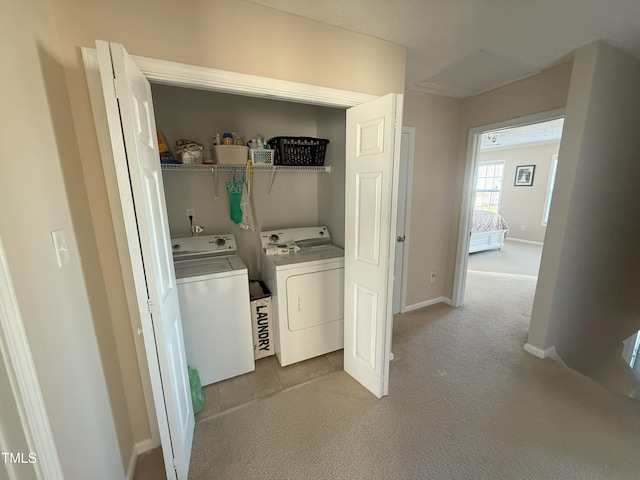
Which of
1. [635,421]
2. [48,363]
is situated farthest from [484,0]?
[635,421]

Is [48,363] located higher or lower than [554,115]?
lower

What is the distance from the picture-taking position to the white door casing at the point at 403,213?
269 centimetres

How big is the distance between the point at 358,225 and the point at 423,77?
154 cm

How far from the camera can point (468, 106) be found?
282cm

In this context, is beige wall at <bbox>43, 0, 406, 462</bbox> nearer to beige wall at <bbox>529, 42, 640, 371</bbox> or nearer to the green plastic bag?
the green plastic bag

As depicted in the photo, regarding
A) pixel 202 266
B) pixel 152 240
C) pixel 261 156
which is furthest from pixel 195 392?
pixel 261 156

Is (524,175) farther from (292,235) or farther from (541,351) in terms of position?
(292,235)

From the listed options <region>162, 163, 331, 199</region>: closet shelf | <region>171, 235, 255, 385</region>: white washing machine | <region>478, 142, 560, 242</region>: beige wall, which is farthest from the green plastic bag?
<region>478, 142, 560, 242</region>: beige wall

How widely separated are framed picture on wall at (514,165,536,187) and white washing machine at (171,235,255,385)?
756 cm

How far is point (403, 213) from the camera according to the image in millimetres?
2805

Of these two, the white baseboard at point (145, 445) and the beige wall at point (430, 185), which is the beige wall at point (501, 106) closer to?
the beige wall at point (430, 185)

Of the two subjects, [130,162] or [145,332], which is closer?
[130,162]

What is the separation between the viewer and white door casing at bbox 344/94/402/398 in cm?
154

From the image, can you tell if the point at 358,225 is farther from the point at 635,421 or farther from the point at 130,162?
the point at 635,421
